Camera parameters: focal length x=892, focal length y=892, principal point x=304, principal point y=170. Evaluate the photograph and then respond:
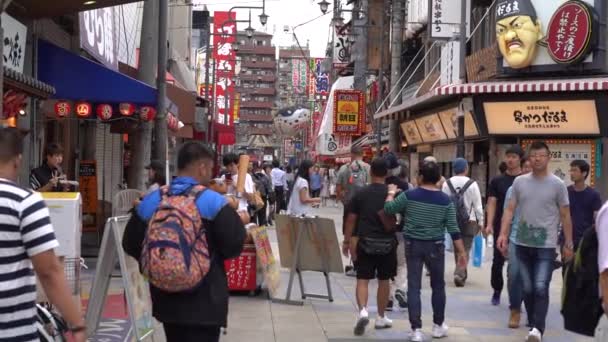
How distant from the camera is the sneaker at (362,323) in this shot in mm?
8695

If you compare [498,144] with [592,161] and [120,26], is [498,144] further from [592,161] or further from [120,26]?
[120,26]

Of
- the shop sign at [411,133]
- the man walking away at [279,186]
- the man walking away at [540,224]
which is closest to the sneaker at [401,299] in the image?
the man walking away at [540,224]

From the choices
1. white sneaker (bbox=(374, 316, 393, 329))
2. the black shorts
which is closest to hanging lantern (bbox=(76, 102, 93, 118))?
the black shorts

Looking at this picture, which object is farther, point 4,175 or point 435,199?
point 435,199

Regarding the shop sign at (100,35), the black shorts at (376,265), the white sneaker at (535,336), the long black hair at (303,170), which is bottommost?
the white sneaker at (535,336)

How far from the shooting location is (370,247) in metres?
8.72

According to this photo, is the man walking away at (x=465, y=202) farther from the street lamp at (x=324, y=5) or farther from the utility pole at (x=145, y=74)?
the street lamp at (x=324, y=5)

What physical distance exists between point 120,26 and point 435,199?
13.2 metres

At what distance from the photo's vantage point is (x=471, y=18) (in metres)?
26.4

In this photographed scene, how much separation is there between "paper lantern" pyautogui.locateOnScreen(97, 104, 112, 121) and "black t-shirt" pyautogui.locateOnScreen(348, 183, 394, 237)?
21.4 feet

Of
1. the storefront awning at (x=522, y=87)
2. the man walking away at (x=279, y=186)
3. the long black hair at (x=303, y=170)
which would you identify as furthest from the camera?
the man walking away at (x=279, y=186)

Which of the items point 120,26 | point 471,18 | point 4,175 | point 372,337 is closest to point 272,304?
point 372,337

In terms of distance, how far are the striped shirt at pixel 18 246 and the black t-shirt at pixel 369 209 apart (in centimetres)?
505

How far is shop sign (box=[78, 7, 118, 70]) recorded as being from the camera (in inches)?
581
